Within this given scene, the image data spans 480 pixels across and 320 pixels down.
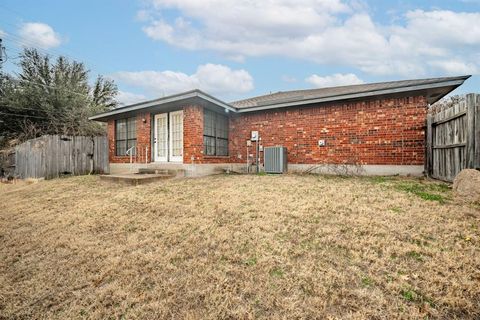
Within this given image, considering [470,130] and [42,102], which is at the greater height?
[42,102]

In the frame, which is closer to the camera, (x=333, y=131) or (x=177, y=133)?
(x=333, y=131)

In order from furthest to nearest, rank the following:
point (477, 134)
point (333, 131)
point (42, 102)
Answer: point (42, 102) < point (333, 131) < point (477, 134)

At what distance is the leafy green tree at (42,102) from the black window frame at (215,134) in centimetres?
897

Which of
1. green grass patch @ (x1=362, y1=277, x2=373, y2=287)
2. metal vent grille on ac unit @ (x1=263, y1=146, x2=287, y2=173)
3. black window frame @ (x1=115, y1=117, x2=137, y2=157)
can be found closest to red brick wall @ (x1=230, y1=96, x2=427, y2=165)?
metal vent grille on ac unit @ (x1=263, y1=146, x2=287, y2=173)

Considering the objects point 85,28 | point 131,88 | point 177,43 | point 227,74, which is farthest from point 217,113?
point 227,74

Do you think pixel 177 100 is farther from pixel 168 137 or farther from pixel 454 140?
pixel 454 140

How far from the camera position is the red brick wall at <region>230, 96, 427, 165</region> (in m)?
6.96

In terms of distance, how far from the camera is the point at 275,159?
8406 mm

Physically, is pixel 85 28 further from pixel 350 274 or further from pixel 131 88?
pixel 350 274

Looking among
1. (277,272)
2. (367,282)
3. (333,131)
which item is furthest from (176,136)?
(367,282)

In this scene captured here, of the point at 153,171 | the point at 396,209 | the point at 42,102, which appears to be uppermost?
the point at 42,102

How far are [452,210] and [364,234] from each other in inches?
66.9

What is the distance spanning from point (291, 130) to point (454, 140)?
4.53 metres

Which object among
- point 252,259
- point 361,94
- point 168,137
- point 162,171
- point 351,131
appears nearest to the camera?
point 252,259
